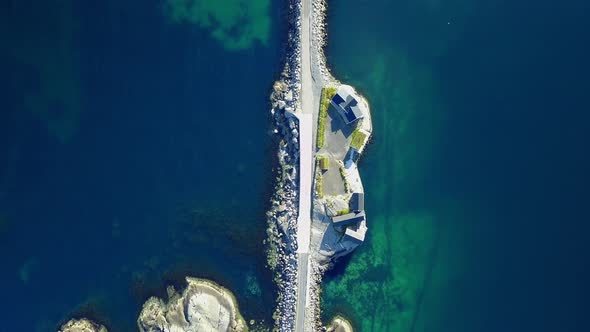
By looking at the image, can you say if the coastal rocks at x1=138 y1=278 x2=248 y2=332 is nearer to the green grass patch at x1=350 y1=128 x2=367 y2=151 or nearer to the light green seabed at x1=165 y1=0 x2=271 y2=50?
the green grass patch at x1=350 y1=128 x2=367 y2=151

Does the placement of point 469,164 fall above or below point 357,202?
above

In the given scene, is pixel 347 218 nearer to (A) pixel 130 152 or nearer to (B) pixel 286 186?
(B) pixel 286 186

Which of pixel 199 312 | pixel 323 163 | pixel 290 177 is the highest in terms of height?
pixel 323 163

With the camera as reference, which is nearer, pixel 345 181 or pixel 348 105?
pixel 348 105

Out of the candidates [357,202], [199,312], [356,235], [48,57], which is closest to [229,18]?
[48,57]

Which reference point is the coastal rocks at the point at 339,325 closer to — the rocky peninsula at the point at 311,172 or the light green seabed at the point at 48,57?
the rocky peninsula at the point at 311,172

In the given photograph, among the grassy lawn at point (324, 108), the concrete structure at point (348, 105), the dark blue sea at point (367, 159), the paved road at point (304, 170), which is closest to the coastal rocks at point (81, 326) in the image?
the dark blue sea at point (367, 159)

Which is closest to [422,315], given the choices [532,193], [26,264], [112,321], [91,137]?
[532,193]
